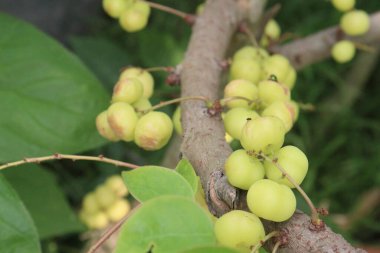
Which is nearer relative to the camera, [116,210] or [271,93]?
[271,93]

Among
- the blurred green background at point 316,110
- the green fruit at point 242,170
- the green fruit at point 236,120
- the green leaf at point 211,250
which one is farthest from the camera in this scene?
the blurred green background at point 316,110

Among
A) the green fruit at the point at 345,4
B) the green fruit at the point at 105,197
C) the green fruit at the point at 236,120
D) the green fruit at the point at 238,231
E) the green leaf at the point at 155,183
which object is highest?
the green fruit at the point at 345,4

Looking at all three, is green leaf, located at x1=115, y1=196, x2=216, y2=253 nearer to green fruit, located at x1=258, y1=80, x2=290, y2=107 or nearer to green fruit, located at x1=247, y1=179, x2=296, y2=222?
green fruit, located at x1=247, y1=179, x2=296, y2=222

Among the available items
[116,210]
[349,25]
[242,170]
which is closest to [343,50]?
[349,25]

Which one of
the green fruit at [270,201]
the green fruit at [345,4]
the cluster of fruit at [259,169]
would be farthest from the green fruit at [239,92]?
the green fruit at [345,4]

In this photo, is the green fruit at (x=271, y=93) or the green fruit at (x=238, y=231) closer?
the green fruit at (x=238, y=231)

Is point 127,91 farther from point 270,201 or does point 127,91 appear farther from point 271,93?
point 270,201

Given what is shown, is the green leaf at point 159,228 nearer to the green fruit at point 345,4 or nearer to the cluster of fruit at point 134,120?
the cluster of fruit at point 134,120
